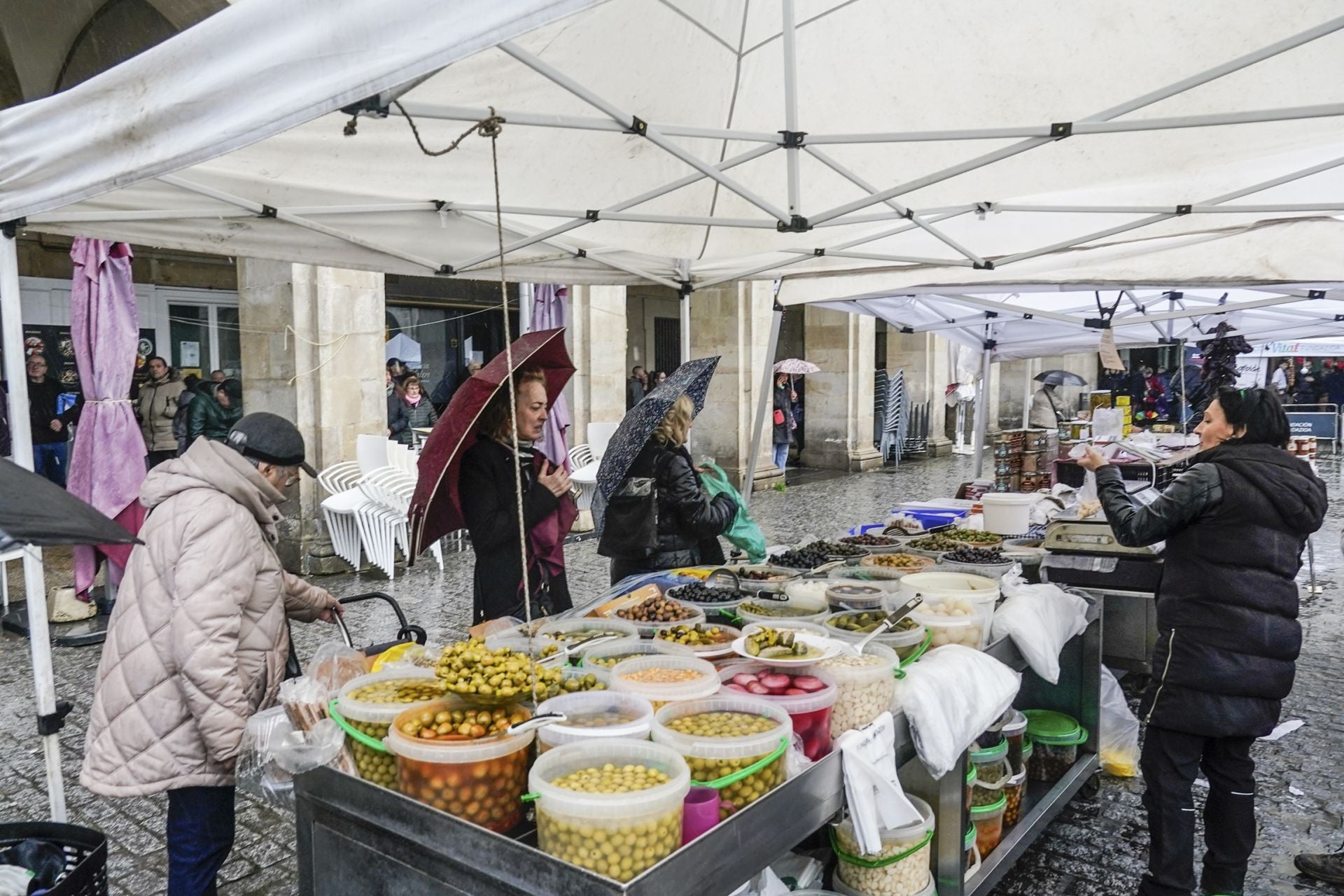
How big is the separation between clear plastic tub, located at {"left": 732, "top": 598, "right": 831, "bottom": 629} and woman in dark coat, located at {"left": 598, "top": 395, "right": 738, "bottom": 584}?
115cm

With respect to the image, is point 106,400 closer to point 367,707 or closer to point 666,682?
point 367,707

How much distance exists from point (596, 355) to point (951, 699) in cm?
885

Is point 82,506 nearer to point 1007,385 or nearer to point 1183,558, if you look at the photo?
point 1183,558

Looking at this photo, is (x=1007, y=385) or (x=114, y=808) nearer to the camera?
(x=114, y=808)

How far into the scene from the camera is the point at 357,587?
813 cm

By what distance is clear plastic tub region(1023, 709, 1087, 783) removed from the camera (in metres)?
4.04

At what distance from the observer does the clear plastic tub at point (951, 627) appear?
3102 mm

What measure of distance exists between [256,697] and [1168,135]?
4.30 meters

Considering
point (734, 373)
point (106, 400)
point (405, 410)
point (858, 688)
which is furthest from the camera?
point (734, 373)

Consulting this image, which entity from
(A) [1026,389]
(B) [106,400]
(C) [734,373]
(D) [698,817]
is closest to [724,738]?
(D) [698,817]

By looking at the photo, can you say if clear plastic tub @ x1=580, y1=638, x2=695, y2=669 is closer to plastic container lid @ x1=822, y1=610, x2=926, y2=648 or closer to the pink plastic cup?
plastic container lid @ x1=822, y1=610, x2=926, y2=648

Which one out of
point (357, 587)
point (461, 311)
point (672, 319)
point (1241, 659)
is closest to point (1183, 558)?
point (1241, 659)

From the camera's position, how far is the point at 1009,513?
17.1ft

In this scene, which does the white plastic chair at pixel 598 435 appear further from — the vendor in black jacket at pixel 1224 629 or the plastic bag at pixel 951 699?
the plastic bag at pixel 951 699
